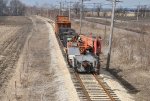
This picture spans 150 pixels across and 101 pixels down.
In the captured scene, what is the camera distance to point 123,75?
26.0 meters

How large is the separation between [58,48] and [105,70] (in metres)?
13.5

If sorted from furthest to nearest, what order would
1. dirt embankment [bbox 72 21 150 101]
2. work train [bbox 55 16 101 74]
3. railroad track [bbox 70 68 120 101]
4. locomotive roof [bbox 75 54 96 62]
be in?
locomotive roof [bbox 75 54 96 62] → work train [bbox 55 16 101 74] → dirt embankment [bbox 72 21 150 101] → railroad track [bbox 70 68 120 101]

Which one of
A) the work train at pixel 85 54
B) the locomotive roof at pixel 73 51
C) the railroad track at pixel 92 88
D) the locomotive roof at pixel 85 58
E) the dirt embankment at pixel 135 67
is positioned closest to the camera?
the railroad track at pixel 92 88

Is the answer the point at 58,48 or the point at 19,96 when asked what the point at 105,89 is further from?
the point at 58,48

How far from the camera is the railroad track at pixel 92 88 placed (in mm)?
19312

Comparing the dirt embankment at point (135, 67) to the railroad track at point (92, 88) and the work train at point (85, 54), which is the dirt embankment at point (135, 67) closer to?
the railroad track at point (92, 88)

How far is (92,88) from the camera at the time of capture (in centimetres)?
2133

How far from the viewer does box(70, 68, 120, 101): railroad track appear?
19.3 meters

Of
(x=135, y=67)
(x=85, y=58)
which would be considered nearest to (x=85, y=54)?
(x=85, y=58)

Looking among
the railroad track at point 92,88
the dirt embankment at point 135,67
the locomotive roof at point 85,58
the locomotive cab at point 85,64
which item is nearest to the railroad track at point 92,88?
the railroad track at point 92,88

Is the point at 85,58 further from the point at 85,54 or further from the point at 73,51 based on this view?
the point at 73,51

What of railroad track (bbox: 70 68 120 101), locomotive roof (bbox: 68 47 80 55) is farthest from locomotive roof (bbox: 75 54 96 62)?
railroad track (bbox: 70 68 120 101)

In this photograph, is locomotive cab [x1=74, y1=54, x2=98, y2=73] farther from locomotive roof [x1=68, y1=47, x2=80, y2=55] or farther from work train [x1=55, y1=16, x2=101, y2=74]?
locomotive roof [x1=68, y1=47, x2=80, y2=55]

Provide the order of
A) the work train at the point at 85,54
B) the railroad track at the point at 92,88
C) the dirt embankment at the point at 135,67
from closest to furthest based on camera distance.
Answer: the railroad track at the point at 92,88 < the dirt embankment at the point at 135,67 < the work train at the point at 85,54
